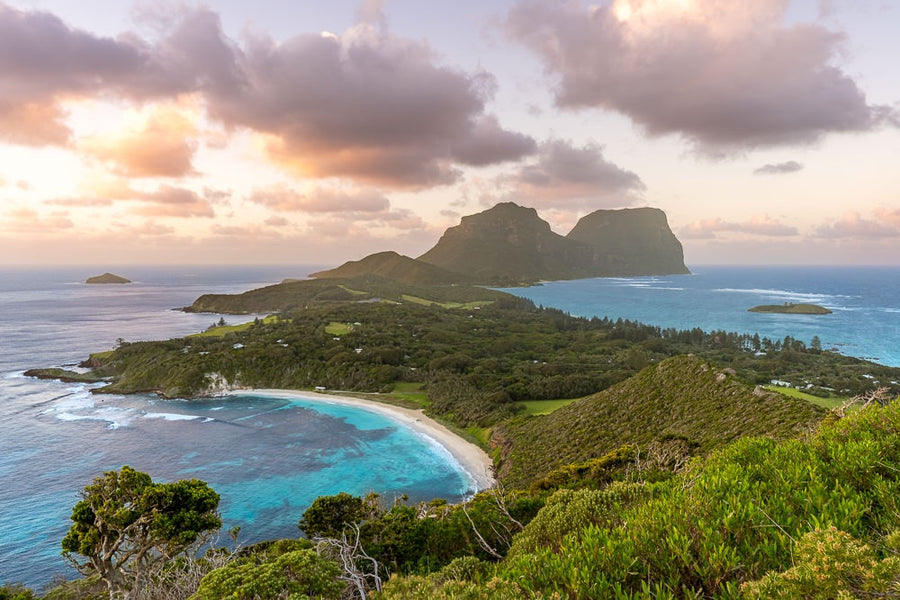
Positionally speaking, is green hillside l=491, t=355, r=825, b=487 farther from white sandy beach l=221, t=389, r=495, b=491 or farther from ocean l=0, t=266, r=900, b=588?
ocean l=0, t=266, r=900, b=588

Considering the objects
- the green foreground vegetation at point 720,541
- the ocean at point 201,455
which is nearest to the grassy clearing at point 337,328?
the ocean at point 201,455

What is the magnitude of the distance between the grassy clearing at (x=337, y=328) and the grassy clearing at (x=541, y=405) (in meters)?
73.0

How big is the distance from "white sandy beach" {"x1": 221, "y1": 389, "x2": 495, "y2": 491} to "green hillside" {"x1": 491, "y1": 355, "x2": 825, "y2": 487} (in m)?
2.68

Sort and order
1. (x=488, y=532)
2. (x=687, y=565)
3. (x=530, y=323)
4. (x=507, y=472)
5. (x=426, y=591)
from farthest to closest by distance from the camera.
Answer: (x=530, y=323) < (x=507, y=472) < (x=488, y=532) < (x=426, y=591) < (x=687, y=565)

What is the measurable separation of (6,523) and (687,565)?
213ft

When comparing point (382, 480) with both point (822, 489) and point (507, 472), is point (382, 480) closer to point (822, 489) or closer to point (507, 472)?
point (507, 472)

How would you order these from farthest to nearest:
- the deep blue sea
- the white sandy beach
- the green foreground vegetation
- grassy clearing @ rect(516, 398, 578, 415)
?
1. grassy clearing @ rect(516, 398, 578, 415)
2. the white sandy beach
3. the deep blue sea
4. the green foreground vegetation

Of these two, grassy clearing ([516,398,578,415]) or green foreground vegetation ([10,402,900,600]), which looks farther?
grassy clearing ([516,398,578,415])

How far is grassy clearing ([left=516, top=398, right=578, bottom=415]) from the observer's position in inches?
2881

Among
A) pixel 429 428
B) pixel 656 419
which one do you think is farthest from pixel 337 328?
pixel 656 419

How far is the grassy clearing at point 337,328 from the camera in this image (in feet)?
438

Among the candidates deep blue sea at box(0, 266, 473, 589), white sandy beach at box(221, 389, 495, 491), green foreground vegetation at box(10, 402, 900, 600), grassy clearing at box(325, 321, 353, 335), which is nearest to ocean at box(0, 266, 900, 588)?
deep blue sea at box(0, 266, 473, 589)

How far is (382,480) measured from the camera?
54.0 m

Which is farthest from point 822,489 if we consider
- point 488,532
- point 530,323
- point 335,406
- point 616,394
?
point 530,323
